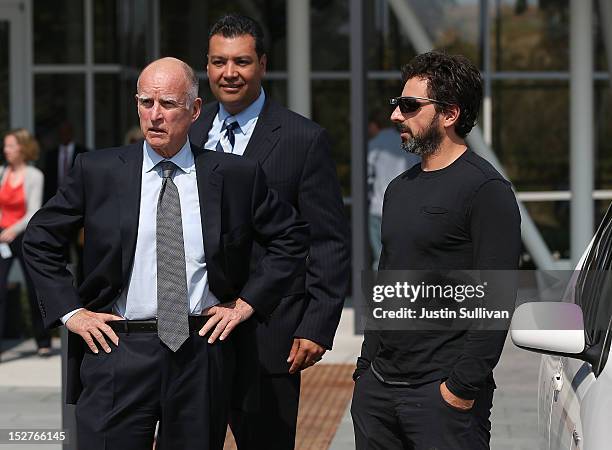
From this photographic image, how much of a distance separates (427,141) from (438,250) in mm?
348

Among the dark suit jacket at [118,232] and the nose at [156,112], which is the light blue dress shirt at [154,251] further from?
the nose at [156,112]

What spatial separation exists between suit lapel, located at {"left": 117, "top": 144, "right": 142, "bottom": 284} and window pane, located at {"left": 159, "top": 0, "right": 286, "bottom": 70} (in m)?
11.4

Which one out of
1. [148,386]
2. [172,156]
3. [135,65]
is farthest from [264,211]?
[135,65]

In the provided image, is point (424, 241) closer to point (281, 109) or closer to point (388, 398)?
point (388, 398)

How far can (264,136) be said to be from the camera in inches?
193

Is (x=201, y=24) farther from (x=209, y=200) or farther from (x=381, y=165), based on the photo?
(x=209, y=200)

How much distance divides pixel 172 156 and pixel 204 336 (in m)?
0.55

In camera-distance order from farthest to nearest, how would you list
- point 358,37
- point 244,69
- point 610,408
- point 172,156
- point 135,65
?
point 135,65, point 358,37, point 244,69, point 172,156, point 610,408

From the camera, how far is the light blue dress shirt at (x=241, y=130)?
16.2 feet

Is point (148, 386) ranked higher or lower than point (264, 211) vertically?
lower

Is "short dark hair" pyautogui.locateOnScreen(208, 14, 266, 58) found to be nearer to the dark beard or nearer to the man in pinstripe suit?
the man in pinstripe suit

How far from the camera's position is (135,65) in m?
15.2

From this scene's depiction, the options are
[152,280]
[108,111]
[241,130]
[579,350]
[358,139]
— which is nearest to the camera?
[579,350]

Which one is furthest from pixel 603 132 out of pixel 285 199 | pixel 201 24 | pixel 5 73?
pixel 285 199
